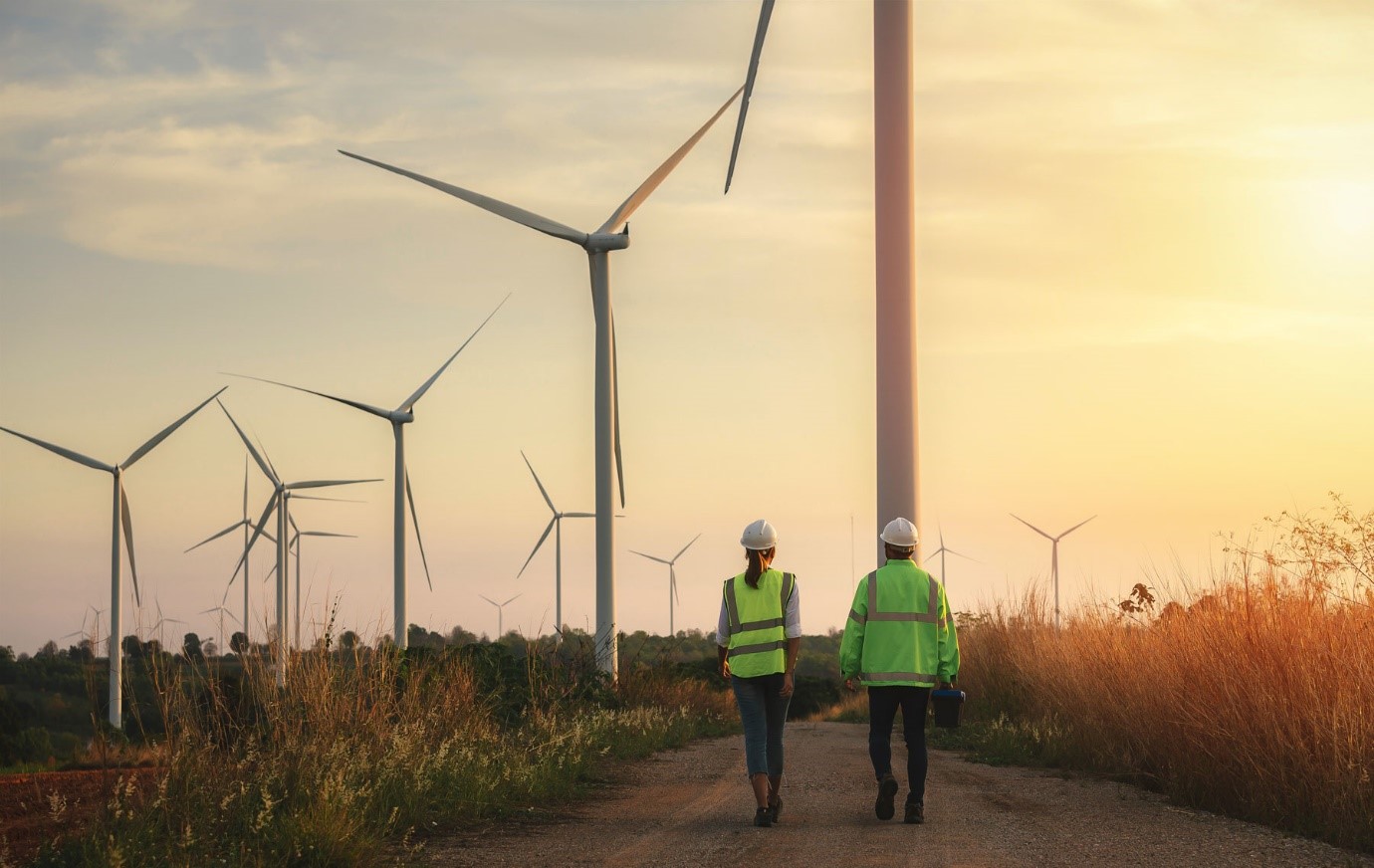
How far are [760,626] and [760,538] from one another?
2.53 feet

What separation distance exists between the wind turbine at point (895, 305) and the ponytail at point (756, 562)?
9.36m

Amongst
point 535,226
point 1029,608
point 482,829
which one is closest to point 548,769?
point 482,829

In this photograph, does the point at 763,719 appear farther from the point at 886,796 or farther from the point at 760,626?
the point at 886,796

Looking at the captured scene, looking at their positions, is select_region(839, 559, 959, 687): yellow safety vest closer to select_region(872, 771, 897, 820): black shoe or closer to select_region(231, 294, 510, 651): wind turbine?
select_region(872, 771, 897, 820): black shoe

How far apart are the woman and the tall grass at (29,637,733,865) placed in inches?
101

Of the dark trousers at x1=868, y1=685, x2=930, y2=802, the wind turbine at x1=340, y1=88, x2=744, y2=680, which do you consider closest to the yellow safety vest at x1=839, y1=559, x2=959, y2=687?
the dark trousers at x1=868, y1=685, x2=930, y2=802

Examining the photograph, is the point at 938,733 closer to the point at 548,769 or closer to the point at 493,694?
the point at 493,694

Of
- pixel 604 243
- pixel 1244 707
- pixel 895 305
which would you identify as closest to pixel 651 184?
pixel 604 243

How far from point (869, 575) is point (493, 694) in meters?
7.89

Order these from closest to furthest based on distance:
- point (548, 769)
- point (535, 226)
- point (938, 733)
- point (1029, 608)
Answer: point (548, 769) → point (938, 733) → point (1029, 608) → point (535, 226)

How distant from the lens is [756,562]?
12398mm

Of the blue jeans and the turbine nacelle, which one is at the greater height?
the turbine nacelle

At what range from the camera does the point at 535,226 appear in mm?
32812

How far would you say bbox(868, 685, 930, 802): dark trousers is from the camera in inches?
495
